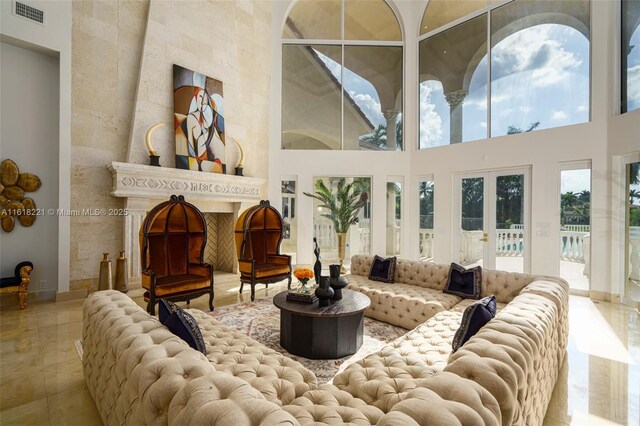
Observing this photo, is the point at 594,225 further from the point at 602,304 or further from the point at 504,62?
the point at 504,62

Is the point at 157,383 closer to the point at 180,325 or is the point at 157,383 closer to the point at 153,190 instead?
the point at 180,325

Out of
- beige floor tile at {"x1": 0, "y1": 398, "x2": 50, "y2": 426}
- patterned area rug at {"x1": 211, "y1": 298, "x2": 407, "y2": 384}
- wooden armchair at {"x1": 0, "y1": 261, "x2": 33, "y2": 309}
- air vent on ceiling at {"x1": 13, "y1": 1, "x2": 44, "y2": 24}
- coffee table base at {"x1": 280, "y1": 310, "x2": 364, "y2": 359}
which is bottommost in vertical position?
beige floor tile at {"x1": 0, "y1": 398, "x2": 50, "y2": 426}

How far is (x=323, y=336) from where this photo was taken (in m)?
3.03

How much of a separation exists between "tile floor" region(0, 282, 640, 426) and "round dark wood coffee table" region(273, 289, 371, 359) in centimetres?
161

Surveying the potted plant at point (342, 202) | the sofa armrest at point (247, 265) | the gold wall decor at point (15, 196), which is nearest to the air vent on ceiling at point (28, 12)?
the gold wall decor at point (15, 196)

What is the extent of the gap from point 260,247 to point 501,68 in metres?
6.20

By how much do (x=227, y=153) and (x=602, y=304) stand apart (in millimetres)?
7280

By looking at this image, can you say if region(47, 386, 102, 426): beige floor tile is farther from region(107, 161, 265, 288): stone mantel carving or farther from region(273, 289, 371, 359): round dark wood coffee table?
region(107, 161, 265, 288): stone mantel carving

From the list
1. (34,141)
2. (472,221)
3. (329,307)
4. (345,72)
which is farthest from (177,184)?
(472,221)

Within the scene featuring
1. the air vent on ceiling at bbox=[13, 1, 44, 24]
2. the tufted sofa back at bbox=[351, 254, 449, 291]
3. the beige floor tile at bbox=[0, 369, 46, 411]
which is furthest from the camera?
the air vent on ceiling at bbox=[13, 1, 44, 24]

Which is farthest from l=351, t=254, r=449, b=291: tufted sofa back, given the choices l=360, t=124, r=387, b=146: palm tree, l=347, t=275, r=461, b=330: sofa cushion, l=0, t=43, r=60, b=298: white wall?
l=0, t=43, r=60, b=298: white wall

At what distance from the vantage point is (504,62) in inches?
254

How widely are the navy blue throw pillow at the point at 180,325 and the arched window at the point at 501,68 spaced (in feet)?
22.1

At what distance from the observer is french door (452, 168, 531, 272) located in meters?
6.08
